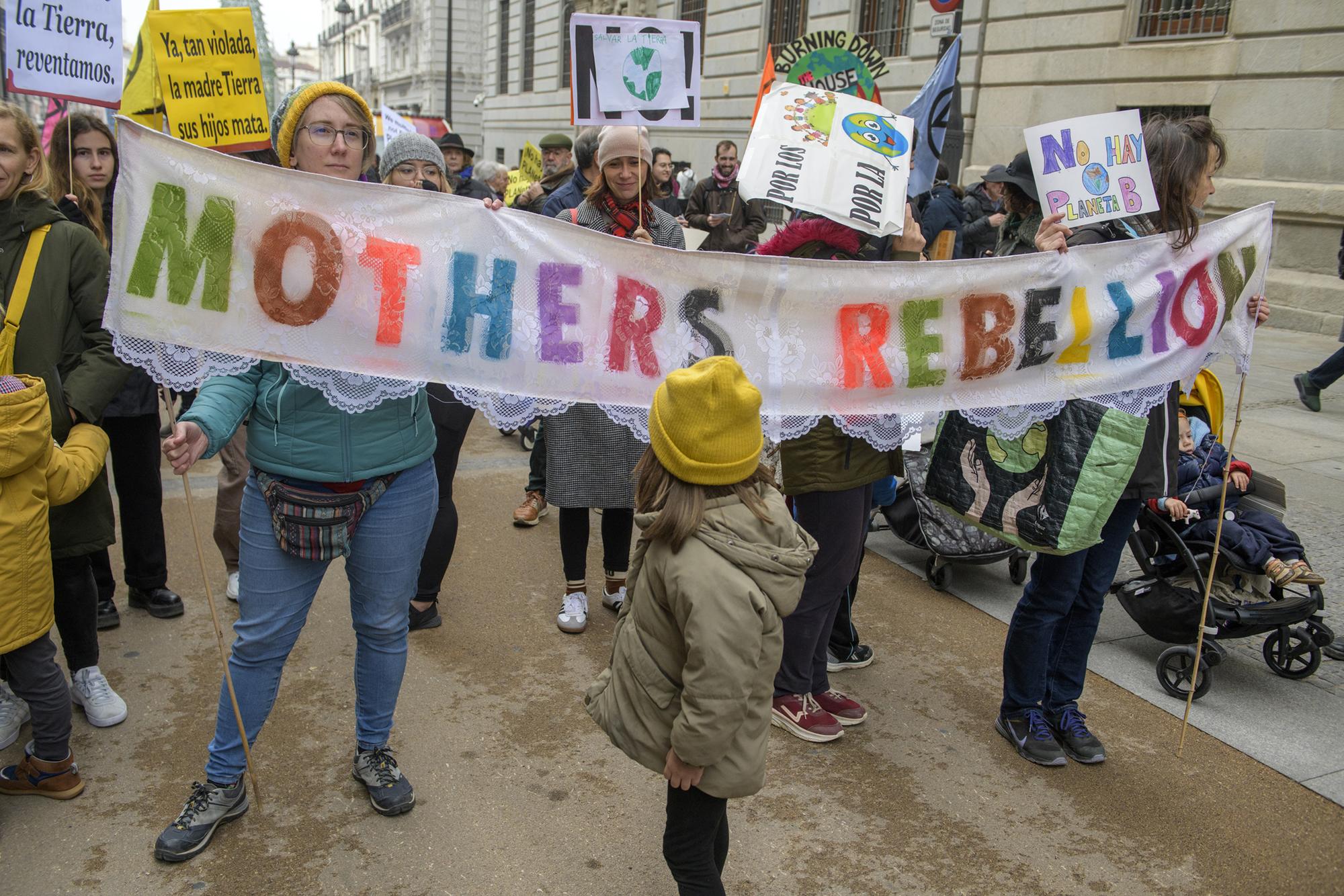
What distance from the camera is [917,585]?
16.9ft

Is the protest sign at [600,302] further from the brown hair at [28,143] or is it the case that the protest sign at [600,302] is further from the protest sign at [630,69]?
the protest sign at [630,69]

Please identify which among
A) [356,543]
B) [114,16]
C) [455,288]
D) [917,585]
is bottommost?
[917,585]

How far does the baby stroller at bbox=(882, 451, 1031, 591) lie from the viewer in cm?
488

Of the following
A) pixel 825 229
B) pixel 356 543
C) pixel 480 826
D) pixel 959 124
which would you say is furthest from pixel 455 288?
pixel 959 124

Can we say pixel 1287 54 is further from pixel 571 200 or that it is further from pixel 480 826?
pixel 480 826

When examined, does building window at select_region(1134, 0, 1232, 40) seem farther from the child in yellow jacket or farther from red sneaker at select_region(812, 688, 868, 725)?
the child in yellow jacket

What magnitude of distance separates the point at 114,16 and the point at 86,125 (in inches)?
25.2

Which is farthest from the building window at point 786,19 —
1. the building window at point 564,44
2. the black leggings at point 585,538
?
the black leggings at point 585,538

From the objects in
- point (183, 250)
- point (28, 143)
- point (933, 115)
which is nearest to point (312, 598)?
point (183, 250)

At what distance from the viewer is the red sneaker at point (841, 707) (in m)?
3.76

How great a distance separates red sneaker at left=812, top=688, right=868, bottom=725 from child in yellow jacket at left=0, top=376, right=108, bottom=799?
245cm

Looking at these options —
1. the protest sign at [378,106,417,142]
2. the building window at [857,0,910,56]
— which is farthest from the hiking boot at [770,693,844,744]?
the building window at [857,0,910,56]

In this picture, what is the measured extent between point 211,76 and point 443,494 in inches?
75.2

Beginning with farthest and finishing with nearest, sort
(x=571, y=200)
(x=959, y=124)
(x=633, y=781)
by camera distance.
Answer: (x=959, y=124)
(x=571, y=200)
(x=633, y=781)
